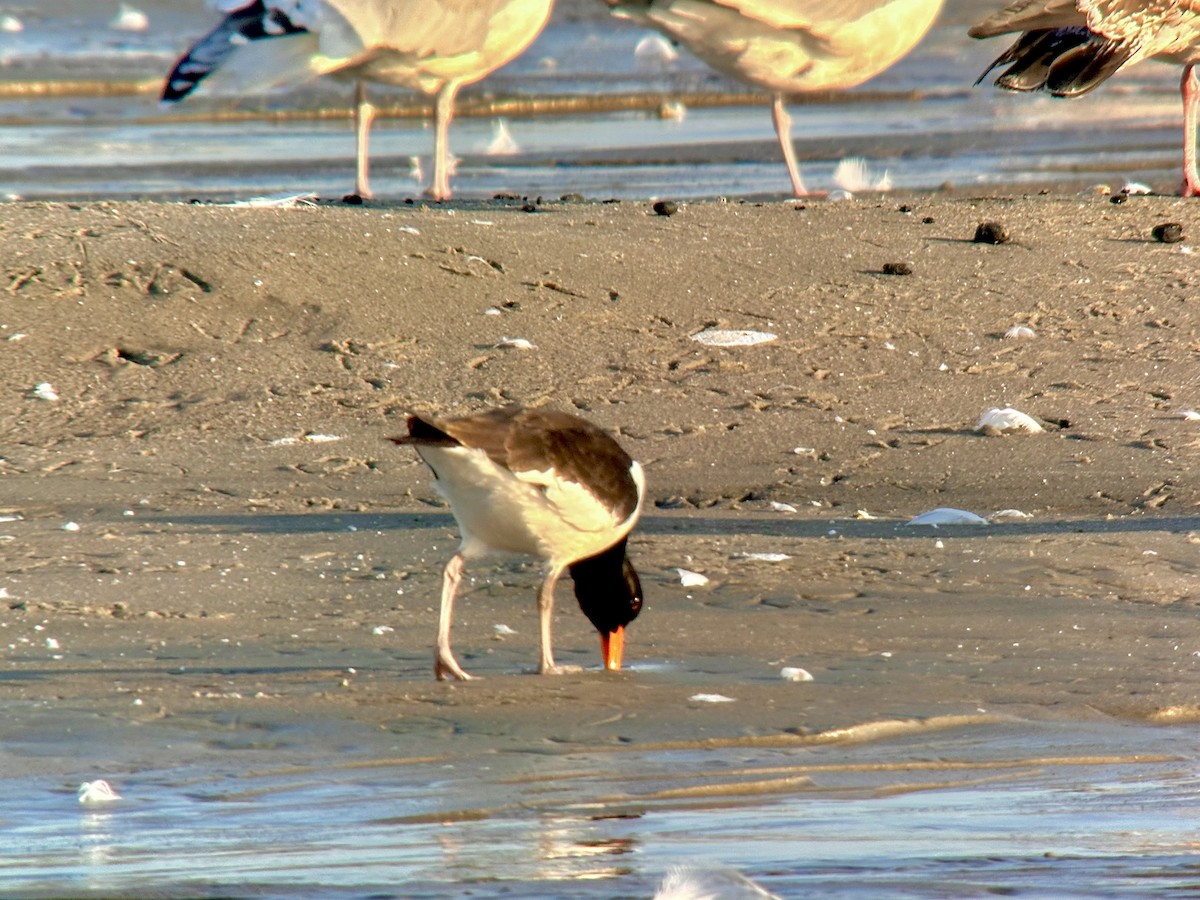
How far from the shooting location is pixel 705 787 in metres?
4.41

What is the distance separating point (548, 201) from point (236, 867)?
309 inches

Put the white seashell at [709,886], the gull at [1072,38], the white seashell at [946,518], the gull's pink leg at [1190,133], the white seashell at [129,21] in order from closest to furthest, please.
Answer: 1. the white seashell at [709,886]
2. the white seashell at [946,518]
3. the gull at [1072,38]
4. the gull's pink leg at [1190,133]
5. the white seashell at [129,21]

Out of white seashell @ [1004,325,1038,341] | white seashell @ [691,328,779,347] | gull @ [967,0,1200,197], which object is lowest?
white seashell @ [691,328,779,347]

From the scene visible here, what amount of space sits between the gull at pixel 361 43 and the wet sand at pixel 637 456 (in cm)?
115

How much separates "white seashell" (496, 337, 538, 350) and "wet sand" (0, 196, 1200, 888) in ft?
0.15

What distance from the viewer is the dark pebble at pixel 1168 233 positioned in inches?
399

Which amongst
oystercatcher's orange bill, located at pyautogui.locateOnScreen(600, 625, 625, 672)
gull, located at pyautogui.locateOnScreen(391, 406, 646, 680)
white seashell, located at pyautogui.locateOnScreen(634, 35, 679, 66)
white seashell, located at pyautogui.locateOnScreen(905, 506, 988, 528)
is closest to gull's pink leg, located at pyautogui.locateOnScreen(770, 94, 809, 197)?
white seashell, located at pyautogui.locateOnScreen(905, 506, 988, 528)

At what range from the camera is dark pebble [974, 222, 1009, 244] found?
10.1 m

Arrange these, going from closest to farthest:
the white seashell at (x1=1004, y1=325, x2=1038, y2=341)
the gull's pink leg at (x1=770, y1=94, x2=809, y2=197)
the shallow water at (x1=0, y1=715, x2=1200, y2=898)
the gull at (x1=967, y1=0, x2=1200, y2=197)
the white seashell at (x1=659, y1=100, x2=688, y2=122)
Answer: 1. the shallow water at (x1=0, y1=715, x2=1200, y2=898)
2. the white seashell at (x1=1004, y1=325, x2=1038, y2=341)
3. the gull at (x1=967, y1=0, x2=1200, y2=197)
4. the gull's pink leg at (x1=770, y1=94, x2=809, y2=197)
5. the white seashell at (x1=659, y1=100, x2=688, y2=122)

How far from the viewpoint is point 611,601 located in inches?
217

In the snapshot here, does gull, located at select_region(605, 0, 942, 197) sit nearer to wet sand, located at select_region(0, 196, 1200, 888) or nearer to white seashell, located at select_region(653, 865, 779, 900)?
wet sand, located at select_region(0, 196, 1200, 888)

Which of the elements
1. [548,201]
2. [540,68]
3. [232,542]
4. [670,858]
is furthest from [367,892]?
[540,68]

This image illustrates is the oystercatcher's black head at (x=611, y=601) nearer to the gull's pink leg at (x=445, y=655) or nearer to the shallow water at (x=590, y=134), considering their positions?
the gull's pink leg at (x=445, y=655)

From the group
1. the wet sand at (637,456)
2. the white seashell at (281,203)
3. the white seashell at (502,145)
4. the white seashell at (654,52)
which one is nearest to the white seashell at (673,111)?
the white seashell at (502,145)
